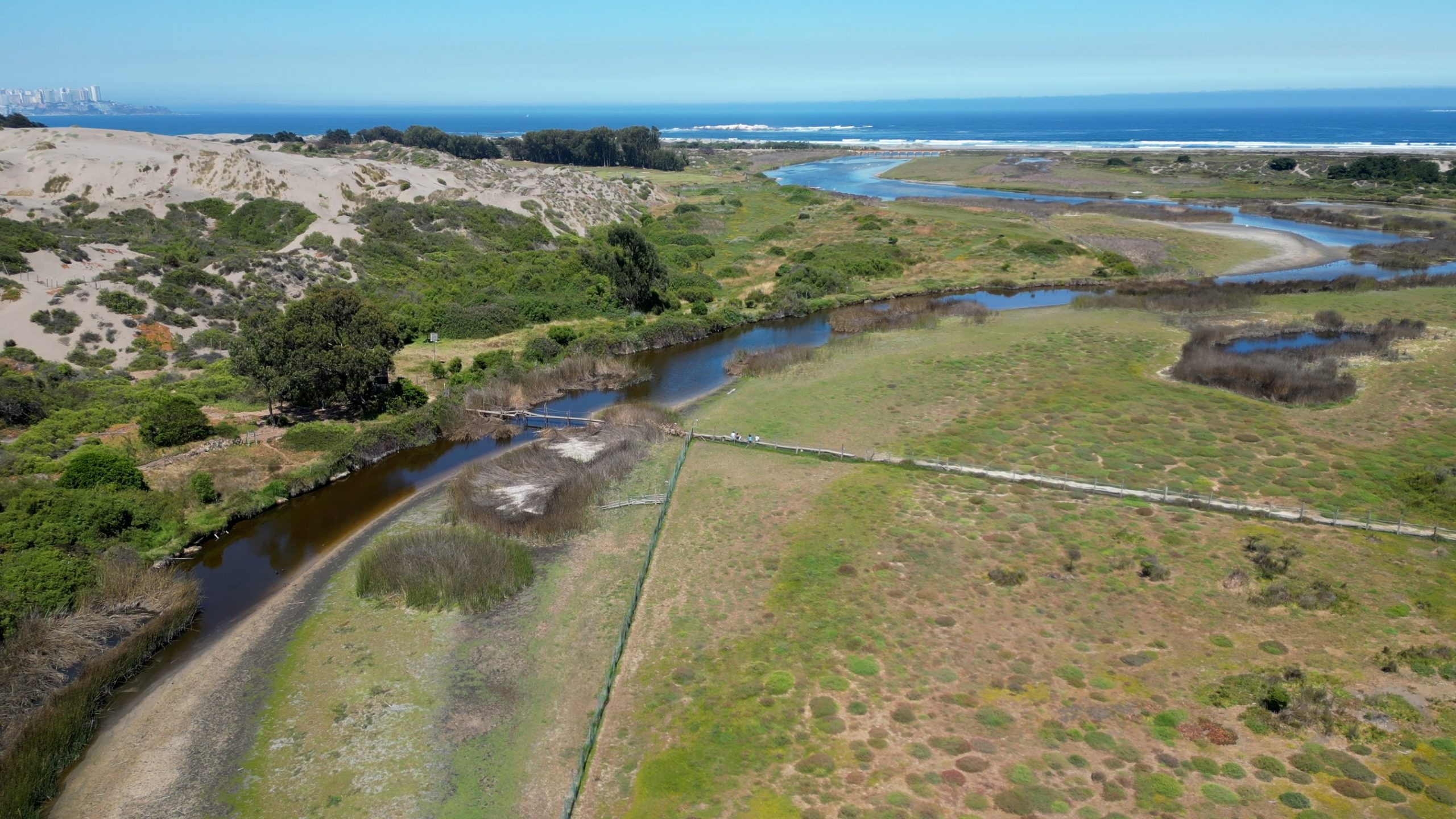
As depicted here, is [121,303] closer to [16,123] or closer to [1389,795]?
[1389,795]

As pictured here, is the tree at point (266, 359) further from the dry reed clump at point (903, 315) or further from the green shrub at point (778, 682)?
the dry reed clump at point (903, 315)

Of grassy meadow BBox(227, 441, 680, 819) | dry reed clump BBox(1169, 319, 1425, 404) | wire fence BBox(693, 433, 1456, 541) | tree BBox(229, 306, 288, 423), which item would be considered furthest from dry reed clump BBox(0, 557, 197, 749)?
dry reed clump BBox(1169, 319, 1425, 404)

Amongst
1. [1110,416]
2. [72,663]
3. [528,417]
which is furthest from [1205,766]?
[528,417]

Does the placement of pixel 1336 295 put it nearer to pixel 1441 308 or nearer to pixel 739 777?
pixel 1441 308

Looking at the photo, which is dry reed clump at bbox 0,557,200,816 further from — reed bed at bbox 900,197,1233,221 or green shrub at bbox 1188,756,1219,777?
reed bed at bbox 900,197,1233,221

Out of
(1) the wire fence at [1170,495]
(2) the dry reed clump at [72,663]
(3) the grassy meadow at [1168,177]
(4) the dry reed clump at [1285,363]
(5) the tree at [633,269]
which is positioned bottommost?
(2) the dry reed clump at [72,663]

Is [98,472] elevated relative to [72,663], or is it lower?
elevated

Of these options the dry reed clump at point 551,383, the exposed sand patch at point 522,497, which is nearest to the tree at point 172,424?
the dry reed clump at point 551,383
